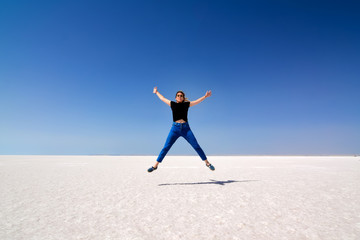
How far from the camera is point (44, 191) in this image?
140 inches

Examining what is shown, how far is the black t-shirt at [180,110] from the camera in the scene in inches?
191

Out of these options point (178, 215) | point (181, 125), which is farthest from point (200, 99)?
point (178, 215)

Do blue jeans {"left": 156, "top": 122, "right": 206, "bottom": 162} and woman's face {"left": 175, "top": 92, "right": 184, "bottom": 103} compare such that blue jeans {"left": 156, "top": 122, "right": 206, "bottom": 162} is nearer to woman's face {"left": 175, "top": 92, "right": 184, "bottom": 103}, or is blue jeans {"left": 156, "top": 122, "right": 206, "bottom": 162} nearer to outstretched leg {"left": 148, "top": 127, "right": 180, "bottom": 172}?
outstretched leg {"left": 148, "top": 127, "right": 180, "bottom": 172}

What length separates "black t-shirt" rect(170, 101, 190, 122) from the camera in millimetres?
4852

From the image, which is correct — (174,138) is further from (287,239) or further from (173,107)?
(287,239)

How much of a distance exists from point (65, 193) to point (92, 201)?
2.79ft

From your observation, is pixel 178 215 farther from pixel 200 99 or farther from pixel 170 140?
pixel 200 99

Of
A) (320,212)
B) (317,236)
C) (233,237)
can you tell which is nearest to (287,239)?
(317,236)

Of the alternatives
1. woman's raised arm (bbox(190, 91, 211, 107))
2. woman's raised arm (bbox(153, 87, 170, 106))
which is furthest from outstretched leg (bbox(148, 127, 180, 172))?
woman's raised arm (bbox(190, 91, 211, 107))

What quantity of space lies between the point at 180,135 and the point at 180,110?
608mm

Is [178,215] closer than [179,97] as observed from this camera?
Yes

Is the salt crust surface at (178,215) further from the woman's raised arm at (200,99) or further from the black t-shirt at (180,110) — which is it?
the woman's raised arm at (200,99)

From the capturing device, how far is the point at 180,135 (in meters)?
4.89

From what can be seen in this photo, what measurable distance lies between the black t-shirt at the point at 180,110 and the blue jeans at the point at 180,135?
163mm
